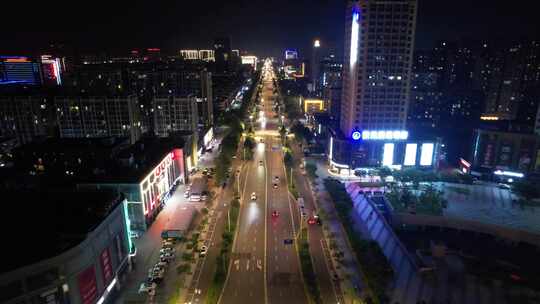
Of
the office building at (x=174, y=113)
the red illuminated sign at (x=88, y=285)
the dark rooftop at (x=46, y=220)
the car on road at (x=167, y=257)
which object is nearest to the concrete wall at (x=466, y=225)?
the car on road at (x=167, y=257)

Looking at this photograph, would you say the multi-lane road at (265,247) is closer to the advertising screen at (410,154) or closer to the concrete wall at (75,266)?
the concrete wall at (75,266)

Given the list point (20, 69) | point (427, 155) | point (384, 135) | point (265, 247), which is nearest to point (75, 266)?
point (265, 247)

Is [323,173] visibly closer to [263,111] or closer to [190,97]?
[190,97]

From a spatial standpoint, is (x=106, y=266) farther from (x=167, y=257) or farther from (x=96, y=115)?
(x=96, y=115)

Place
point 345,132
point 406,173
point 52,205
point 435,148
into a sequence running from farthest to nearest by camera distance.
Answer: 1. point 345,132
2. point 435,148
3. point 406,173
4. point 52,205

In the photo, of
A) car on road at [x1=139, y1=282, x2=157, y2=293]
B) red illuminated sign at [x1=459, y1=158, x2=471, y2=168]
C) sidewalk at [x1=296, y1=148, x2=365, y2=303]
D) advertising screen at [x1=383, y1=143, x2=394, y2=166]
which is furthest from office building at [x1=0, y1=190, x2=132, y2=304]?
red illuminated sign at [x1=459, y1=158, x2=471, y2=168]

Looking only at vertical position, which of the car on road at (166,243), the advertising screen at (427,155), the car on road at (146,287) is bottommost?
the car on road at (146,287)

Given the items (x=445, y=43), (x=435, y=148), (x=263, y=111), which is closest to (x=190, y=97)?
(x=435, y=148)
